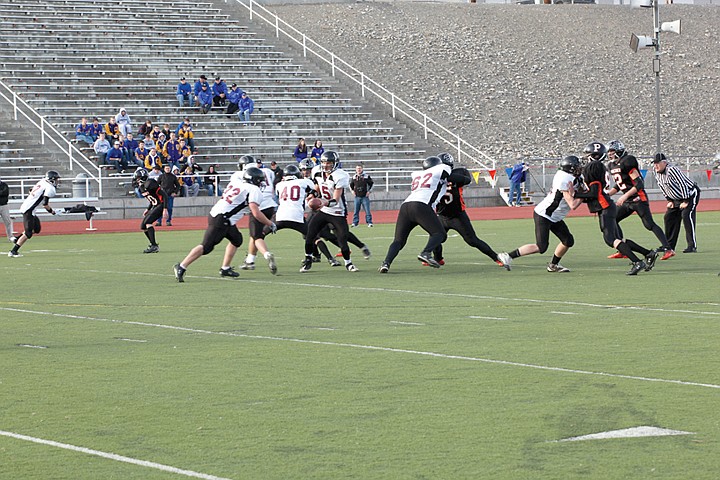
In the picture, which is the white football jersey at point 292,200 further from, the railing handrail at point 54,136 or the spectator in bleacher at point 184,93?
the spectator in bleacher at point 184,93

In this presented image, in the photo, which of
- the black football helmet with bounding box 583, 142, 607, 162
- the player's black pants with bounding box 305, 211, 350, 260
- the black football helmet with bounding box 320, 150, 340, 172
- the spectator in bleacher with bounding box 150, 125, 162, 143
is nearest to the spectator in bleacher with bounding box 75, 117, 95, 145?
the spectator in bleacher with bounding box 150, 125, 162, 143

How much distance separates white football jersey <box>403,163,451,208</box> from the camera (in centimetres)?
1775

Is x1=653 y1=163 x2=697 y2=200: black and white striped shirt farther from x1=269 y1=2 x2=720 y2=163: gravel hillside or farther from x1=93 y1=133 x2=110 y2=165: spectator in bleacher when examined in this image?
x1=269 y1=2 x2=720 y2=163: gravel hillside

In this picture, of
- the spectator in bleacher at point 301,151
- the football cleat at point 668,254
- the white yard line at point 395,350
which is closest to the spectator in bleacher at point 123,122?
the spectator in bleacher at point 301,151

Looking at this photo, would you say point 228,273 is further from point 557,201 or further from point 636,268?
point 636,268

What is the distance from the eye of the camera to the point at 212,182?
3844cm

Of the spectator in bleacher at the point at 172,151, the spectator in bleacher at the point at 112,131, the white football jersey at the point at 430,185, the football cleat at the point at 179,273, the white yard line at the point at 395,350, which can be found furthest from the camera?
the spectator in bleacher at the point at 112,131

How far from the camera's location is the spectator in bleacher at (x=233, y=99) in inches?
1721

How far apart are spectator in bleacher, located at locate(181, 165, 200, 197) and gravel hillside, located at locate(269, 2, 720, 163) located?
15.1 m

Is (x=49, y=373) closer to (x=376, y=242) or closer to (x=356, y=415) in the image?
(x=356, y=415)

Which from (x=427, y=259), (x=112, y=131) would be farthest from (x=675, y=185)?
(x=112, y=131)

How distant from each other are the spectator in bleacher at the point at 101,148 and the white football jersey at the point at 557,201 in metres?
22.9

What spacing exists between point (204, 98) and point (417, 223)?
87.2ft

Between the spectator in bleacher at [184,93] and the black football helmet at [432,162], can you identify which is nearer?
the black football helmet at [432,162]
